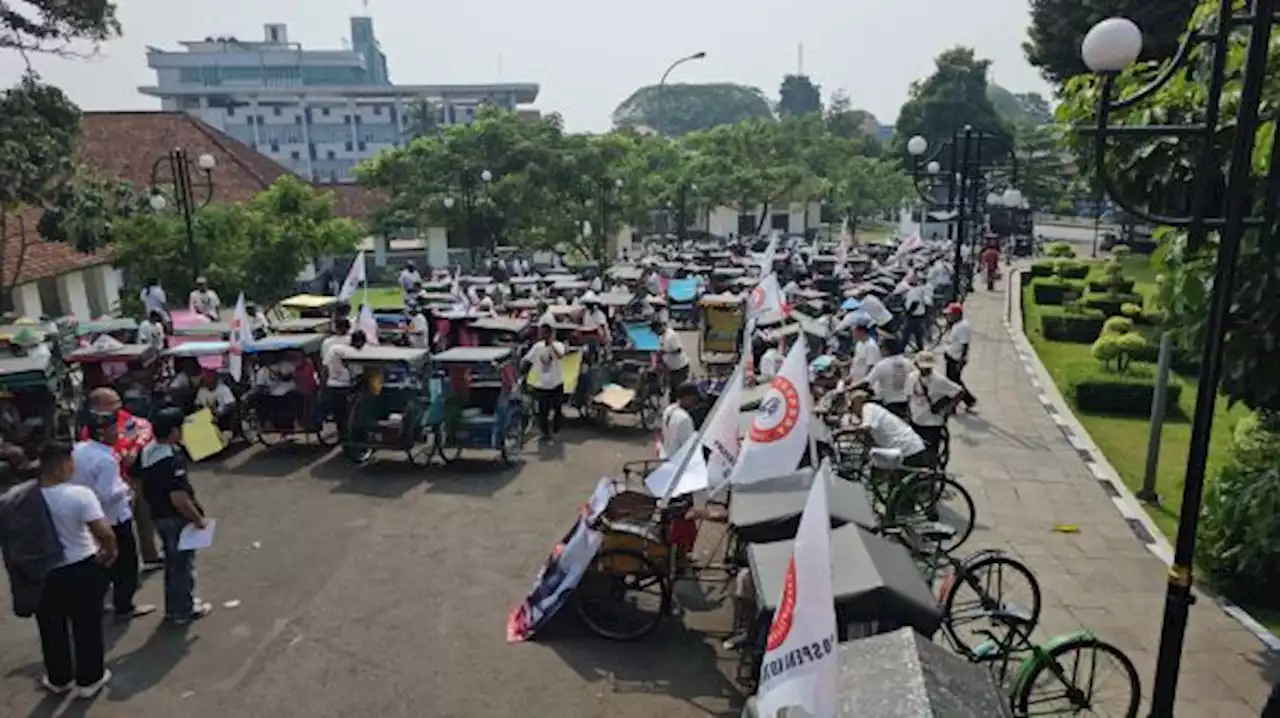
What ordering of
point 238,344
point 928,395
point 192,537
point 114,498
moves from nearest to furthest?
point 114,498 < point 192,537 < point 928,395 < point 238,344

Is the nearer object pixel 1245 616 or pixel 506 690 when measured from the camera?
pixel 506 690

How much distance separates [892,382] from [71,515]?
27.4ft

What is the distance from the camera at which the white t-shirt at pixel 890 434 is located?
9.11 metres

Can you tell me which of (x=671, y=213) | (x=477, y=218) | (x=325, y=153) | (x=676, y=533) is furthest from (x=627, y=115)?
(x=676, y=533)

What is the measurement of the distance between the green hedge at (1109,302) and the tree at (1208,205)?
59.5 ft

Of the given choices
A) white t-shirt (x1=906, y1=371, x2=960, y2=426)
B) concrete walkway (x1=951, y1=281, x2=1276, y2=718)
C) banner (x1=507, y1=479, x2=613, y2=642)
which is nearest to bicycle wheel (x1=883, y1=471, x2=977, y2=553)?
concrete walkway (x1=951, y1=281, x2=1276, y2=718)

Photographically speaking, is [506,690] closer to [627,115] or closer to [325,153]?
[325,153]

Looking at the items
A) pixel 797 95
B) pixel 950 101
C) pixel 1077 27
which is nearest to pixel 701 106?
pixel 797 95

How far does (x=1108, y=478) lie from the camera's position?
1165 centimetres

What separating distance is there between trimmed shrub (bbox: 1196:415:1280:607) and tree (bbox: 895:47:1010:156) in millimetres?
64521

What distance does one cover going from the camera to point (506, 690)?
6.94 metres

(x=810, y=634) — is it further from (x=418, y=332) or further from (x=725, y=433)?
(x=418, y=332)

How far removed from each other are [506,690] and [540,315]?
36.8 ft

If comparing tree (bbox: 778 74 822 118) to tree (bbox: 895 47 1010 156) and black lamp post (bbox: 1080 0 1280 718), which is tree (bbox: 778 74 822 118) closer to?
tree (bbox: 895 47 1010 156)
